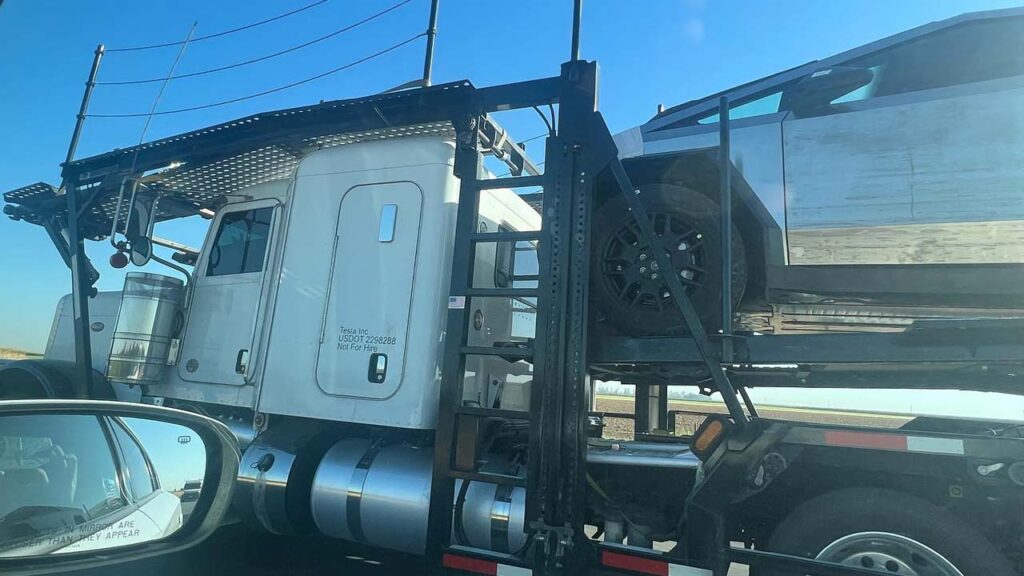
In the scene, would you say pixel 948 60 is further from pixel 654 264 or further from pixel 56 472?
pixel 56 472

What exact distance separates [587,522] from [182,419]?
2207 millimetres

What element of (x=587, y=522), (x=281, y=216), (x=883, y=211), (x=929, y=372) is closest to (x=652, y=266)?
(x=883, y=211)

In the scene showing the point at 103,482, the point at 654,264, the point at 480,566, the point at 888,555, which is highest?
the point at 654,264

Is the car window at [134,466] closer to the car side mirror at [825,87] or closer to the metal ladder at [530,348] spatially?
the metal ladder at [530,348]

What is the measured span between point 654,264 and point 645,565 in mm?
1523

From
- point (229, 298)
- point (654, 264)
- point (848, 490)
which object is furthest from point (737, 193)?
point (229, 298)

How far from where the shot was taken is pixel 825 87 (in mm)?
3090

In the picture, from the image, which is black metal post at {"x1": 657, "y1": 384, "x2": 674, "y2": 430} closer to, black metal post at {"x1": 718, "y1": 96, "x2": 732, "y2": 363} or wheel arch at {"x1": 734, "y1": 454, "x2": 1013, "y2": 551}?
wheel arch at {"x1": 734, "y1": 454, "x2": 1013, "y2": 551}

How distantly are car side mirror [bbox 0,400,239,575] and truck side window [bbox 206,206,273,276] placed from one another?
2.75 meters

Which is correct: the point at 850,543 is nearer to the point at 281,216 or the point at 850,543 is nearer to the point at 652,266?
the point at 652,266

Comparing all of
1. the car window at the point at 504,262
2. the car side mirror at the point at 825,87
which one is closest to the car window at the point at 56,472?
the car window at the point at 504,262

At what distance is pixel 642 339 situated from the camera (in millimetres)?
3225

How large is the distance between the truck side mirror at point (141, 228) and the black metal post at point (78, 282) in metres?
0.54

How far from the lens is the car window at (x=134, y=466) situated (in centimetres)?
199
